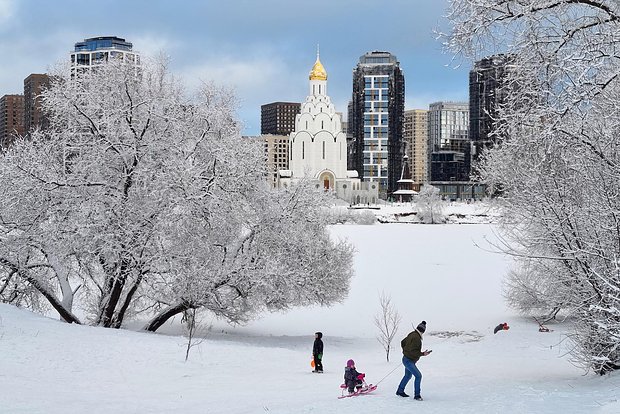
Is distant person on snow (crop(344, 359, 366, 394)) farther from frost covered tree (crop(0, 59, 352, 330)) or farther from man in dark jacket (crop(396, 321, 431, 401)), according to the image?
frost covered tree (crop(0, 59, 352, 330))

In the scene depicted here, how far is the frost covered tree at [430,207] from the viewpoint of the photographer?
122 meters

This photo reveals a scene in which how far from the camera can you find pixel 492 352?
19766 millimetres

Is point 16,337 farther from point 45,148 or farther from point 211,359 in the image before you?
point 45,148

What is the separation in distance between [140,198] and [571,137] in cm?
1208

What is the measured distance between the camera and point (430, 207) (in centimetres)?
12275

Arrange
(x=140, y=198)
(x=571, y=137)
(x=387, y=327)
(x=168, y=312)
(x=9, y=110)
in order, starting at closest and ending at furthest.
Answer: (x=571, y=137) < (x=140, y=198) < (x=168, y=312) < (x=387, y=327) < (x=9, y=110)

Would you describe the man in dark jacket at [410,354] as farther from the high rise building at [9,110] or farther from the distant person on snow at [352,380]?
the high rise building at [9,110]

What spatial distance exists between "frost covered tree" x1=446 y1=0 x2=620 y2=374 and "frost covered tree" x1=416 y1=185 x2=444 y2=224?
11233 centimetres

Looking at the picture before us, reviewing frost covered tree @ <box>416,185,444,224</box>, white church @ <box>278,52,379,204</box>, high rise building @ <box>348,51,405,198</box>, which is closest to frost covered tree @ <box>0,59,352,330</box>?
frost covered tree @ <box>416,185,444,224</box>

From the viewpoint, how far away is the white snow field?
30.7 ft

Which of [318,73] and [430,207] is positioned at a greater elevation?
[318,73]

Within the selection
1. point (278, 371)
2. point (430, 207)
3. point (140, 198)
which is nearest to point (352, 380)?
point (278, 371)

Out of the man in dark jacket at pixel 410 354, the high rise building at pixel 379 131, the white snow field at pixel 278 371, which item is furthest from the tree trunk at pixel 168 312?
the high rise building at pixel 379 131

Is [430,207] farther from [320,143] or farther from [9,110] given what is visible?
[9,110]
